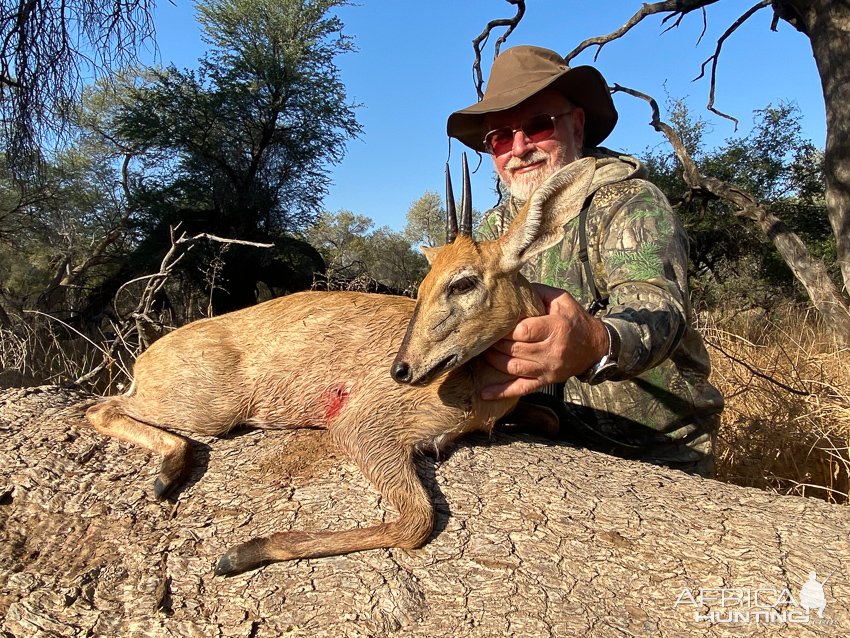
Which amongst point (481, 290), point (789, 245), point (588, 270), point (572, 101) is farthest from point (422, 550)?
point (789, 245)

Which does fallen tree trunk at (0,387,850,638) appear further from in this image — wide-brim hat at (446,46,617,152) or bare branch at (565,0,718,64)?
bare branch at (565,0,718,64)

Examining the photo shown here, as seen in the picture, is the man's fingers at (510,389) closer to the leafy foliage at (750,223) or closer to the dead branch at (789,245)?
the dead branch at (789,245)

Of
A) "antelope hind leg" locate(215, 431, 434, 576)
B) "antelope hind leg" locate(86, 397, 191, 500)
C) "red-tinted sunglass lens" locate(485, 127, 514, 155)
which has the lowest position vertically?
"antelope hind leg" locate(215, 431, 434, 576)

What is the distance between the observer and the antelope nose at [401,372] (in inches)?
99.3

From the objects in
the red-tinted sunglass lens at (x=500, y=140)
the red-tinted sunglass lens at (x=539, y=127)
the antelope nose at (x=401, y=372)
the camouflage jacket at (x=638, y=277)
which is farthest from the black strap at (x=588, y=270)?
the antelope nose at (x=401, y=372)

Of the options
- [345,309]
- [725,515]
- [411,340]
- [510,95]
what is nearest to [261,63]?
[510,95]

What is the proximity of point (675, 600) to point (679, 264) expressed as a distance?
1.97m

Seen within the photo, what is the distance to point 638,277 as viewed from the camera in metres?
3.34

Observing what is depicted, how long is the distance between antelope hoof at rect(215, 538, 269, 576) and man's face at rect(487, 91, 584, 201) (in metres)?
2.99

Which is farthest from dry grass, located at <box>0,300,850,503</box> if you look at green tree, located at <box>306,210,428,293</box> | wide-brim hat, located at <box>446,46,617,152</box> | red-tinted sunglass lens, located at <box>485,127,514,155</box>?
green tree, located at <box>306,210,428,293</box>

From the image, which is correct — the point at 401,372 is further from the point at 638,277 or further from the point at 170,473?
the point at 638,277

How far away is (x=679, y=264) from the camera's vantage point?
347 centimetres

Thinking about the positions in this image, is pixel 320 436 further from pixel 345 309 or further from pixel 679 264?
pixel 679 264

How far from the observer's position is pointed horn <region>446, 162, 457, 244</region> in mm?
3090
